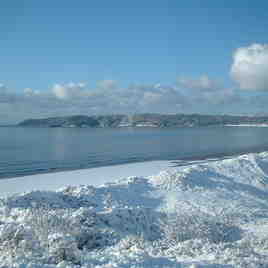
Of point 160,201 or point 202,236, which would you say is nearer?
point 202,236

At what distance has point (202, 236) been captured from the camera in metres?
14.8

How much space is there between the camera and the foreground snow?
9828 millimetres

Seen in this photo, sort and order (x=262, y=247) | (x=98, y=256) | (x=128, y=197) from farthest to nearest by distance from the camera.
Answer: (x=128, y=197) < (x=262, y=247) < (x=98, y=256)

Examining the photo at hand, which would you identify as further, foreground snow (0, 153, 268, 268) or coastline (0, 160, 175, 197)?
coastline (0, 160, 175, 197)

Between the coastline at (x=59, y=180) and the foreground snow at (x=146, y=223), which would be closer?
the foreground snow at (x=146, y=223)

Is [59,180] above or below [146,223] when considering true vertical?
below

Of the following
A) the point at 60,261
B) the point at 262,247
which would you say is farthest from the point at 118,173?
the point at 60,261

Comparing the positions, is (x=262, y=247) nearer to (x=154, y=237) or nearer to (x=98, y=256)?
(x=154, y=237)

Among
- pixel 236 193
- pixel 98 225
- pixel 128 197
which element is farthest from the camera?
pixel 236 193

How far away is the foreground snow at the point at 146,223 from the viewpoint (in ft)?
32.2

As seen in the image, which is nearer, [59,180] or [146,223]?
[146,223]

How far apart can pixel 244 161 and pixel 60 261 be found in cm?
2571

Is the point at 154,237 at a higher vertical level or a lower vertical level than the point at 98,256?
lower

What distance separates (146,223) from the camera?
15.5 meters
